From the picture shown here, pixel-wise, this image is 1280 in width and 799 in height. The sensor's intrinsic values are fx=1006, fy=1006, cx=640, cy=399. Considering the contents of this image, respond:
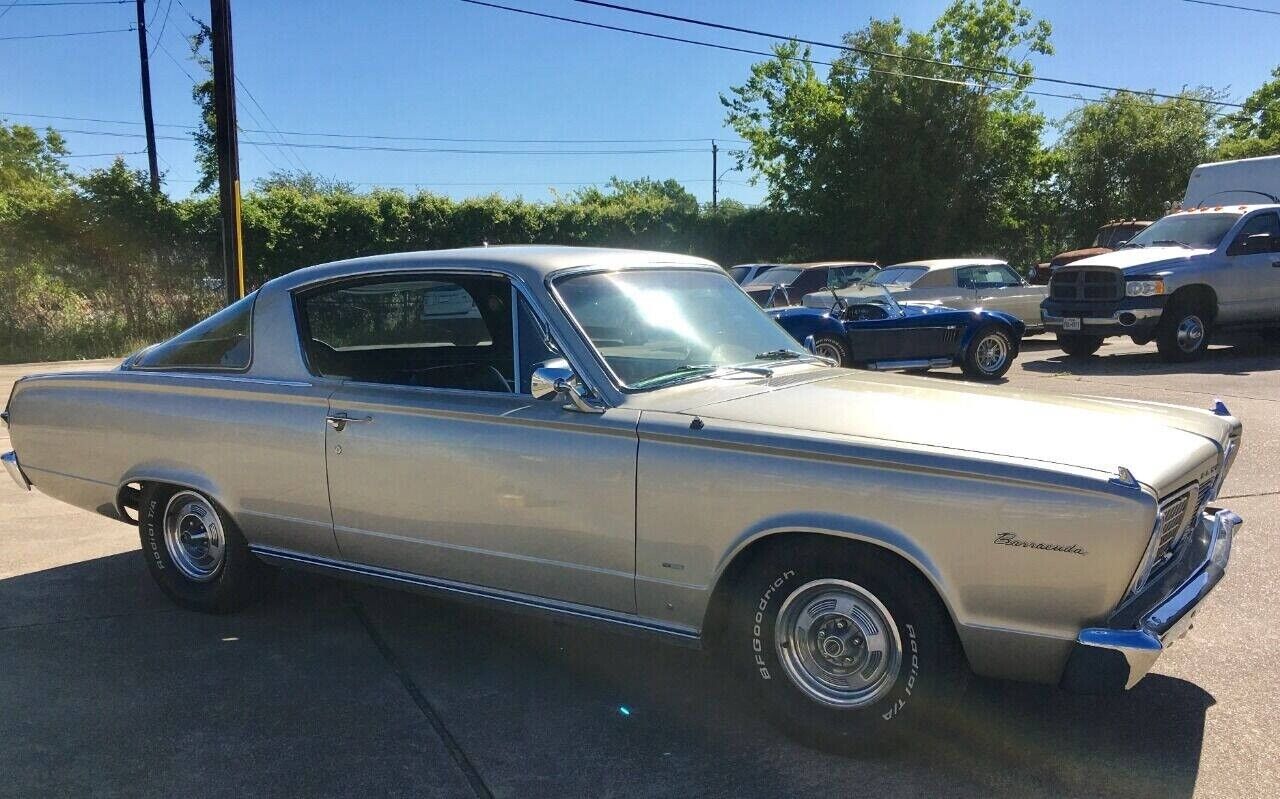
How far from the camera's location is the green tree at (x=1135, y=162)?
31844mm

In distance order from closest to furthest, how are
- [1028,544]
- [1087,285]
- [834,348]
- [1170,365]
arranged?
[1028,544] → [834,348] → [1170,365] → [1087,285]

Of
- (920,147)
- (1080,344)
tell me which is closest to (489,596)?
(1080,344)

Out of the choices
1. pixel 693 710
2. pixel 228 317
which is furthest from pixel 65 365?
pixel 693 710

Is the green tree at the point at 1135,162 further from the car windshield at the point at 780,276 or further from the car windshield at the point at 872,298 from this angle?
the car windshield at the point at 872,298

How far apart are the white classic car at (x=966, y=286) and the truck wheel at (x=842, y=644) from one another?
13309 mm

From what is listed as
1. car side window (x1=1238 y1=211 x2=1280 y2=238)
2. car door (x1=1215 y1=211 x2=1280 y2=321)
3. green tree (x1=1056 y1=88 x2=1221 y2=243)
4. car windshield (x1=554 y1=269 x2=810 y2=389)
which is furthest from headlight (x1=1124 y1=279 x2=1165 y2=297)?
green tree (x1=1056 y1=88 x2=1221 y2=243)

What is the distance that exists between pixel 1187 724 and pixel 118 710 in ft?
12.4

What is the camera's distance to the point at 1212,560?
3.38 metres

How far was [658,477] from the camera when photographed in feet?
10.9

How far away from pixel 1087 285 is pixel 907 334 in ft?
11.8

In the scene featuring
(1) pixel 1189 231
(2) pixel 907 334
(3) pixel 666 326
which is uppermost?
(1) pixel 1189 231

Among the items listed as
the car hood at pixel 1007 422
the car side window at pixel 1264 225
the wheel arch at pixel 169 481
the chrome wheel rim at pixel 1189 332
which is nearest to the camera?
the car hood at pixel 1007 422

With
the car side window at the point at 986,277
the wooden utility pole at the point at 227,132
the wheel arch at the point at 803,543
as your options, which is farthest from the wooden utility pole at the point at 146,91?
the wheel arch at the point at 803,543

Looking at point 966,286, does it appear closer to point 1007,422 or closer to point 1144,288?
point 1144,288
